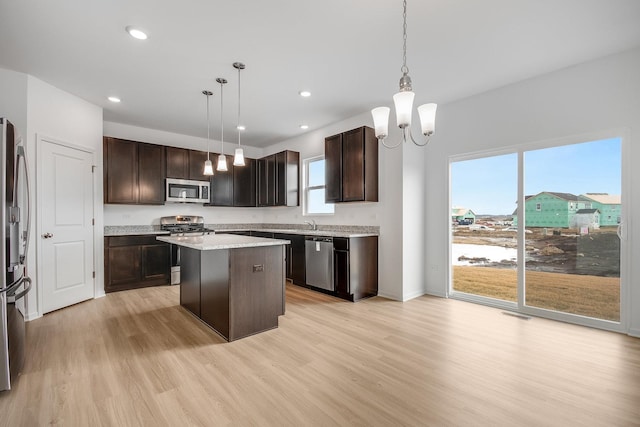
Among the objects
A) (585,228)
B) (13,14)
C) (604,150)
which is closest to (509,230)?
(585,228)

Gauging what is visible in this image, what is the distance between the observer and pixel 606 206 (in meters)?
3.03

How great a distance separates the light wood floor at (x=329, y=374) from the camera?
5.62 feet

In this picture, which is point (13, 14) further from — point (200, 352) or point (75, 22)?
point (200, 352)

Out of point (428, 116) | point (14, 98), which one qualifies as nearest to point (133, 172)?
point (14, 98)

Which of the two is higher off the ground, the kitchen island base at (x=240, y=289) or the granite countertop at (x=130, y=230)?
the granite countertop at (x=130, y=230)

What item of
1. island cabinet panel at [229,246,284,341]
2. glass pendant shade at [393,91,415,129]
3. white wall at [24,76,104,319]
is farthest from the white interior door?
glass pendant shade at [393,91,415,129]

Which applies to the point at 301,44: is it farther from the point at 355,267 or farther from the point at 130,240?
the point at 130,240

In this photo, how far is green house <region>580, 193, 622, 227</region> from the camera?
116 inches

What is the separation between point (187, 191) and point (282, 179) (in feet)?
5.93

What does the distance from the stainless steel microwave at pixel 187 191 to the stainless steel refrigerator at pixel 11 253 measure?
9.33ft

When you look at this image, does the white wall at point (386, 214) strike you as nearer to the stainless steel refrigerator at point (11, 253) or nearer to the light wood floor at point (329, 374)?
the light wood floor at point (329, 374)

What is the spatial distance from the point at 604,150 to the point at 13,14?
565 cm

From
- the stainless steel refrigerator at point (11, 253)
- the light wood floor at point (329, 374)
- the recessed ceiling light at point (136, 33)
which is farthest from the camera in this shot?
the recessed ceiling light at point (136, 33)

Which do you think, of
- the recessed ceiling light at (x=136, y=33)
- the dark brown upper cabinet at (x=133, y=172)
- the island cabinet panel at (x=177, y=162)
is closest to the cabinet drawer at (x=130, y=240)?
the dark brown upper cabinet at (x=133, y=172)
